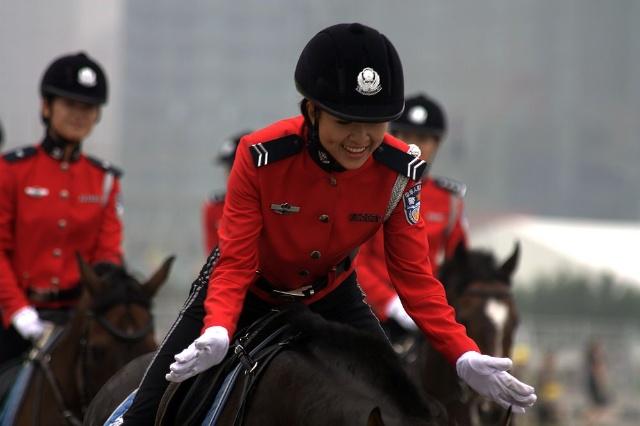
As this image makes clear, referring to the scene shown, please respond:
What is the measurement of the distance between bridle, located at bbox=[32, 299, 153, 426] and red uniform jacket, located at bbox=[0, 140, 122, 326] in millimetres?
690

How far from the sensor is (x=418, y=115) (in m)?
8.55

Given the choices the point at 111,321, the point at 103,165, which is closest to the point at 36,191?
the point at 103,165

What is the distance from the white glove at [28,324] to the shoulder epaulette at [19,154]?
955 mm

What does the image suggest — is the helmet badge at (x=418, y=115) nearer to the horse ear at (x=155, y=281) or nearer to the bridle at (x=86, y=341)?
the horse ear at (x=155, y=281)

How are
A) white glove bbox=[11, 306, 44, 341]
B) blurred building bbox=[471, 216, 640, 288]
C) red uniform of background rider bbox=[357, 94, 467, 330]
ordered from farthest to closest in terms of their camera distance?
blurred building bbox=[471, 216, 640, 288], red uniform of background rider bbox=[357, 94, 467, 330], white glove bbox=[11, 306, 44, 341]

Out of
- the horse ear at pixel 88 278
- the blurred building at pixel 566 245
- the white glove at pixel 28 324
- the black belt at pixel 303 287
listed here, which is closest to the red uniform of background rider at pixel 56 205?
the white glove at pixel 28 324

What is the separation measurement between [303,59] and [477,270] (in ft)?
11.0

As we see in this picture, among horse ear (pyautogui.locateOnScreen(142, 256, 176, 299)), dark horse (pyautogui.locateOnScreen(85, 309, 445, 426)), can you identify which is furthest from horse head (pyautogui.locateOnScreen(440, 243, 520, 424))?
dark horse (pyautogui.locateOnScreen(85, 309, 445, 426))

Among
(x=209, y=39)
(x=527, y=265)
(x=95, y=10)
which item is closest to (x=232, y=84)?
(x=209, y=39)

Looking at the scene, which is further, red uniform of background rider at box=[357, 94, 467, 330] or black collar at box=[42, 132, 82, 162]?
red uniform of background rider at box=[357, 94, 467, 330]

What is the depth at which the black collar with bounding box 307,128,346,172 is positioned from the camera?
451 centimetres

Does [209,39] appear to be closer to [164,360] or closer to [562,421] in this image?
[562,421]

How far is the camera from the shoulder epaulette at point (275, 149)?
4.51 m

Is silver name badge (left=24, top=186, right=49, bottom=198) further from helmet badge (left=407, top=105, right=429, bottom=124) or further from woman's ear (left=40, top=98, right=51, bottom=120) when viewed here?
helmet badge (left=407, top=105, right=429, bottom=124)
